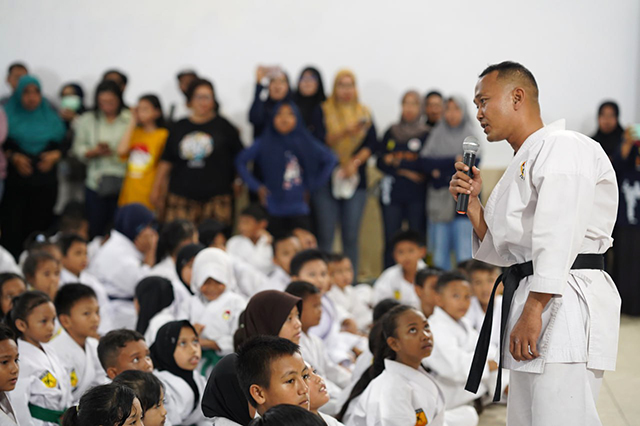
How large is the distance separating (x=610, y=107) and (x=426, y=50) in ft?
5.72

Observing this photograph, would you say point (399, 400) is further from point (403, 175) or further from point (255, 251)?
point (403, 175)

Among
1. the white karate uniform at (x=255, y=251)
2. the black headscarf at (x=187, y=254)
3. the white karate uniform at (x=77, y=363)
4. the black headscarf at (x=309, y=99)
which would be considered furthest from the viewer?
the black headscarf at (x=309, y=99)

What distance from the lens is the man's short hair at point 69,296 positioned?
3658 millimetres

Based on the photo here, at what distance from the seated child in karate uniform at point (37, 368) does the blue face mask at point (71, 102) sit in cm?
379

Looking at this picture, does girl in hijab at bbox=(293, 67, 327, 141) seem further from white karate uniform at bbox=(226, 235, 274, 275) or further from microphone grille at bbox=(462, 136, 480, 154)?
microphone grille at bbox=(462, 136, 480, 154)

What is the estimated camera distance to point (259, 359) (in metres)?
2.45

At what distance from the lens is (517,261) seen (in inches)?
92.6

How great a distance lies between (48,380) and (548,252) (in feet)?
6.66

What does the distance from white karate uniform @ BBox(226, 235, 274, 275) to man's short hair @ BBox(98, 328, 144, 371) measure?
7.81 feet

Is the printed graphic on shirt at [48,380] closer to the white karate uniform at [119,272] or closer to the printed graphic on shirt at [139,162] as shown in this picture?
the white karate uniform at [119,272]

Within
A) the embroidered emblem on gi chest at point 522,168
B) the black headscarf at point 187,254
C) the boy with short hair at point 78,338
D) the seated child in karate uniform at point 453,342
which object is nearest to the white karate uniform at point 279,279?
the black headscarf at point 187,254

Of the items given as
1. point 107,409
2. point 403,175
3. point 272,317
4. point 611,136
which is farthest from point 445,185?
point 107,409

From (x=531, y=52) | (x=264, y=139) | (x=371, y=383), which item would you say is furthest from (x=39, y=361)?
(x=531, y=52)

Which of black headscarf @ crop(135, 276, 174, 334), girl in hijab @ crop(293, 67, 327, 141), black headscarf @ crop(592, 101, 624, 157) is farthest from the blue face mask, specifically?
black headscarf @ crop(592, 101, 624, 157)
